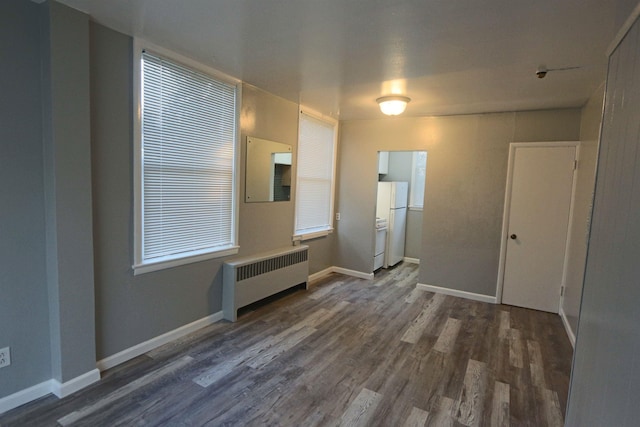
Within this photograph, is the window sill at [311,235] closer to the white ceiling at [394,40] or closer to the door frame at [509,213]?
the white ceiling at [394,40]

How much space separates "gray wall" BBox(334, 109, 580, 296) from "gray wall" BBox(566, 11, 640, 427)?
2.67 metres

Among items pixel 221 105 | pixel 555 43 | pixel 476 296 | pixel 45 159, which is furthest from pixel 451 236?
pixel 45 159

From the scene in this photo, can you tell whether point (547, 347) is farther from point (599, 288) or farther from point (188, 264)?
point (188, 264)

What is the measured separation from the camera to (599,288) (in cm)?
143

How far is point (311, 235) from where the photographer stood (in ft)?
15.7

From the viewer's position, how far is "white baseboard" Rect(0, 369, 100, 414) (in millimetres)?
2006

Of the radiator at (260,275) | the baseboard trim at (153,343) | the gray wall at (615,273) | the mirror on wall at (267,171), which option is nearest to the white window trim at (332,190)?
the radiator at (260,275)

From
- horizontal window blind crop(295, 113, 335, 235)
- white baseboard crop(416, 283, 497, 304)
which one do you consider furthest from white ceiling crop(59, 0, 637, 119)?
white baseboard crop(416, 283, 497, 304)

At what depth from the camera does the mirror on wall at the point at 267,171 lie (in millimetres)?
3635

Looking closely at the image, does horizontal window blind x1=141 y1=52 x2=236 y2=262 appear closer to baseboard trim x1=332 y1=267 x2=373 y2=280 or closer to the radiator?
the radiator

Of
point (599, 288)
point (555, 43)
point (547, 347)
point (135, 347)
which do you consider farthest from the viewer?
point (547, 347)

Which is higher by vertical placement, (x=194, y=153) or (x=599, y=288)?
(x=194, y=153)

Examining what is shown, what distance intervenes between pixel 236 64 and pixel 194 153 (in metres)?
0.88

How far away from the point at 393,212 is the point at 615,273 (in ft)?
14.6
